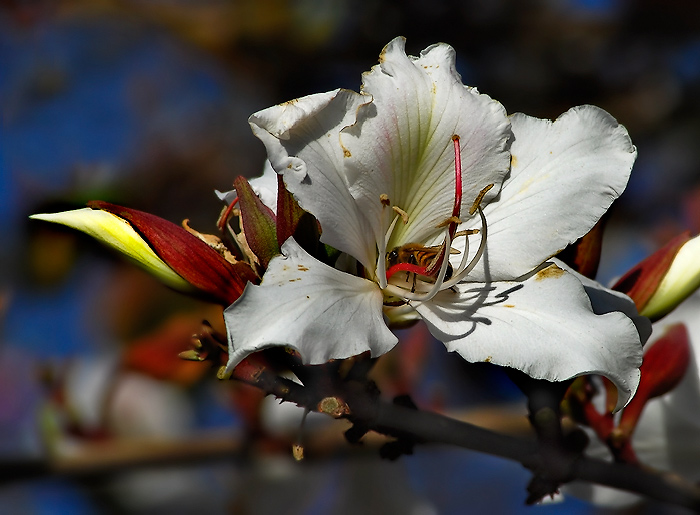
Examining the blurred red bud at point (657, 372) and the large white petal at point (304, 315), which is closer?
the large white petal at point (304, 315)

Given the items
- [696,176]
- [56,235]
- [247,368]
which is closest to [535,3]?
[696,176]

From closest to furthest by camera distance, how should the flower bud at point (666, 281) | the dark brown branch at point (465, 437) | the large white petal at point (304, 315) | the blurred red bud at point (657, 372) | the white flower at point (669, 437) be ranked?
the large white petal at point (304, 315)
the dark brown branch at point (465, 437)
the flower bud at point (666, 281)
the blurred red bud at point (657, 372)
the white flower at point (669, 437)

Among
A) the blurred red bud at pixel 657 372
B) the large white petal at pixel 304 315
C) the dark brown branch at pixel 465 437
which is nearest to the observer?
the large white petal at pixel 304 315

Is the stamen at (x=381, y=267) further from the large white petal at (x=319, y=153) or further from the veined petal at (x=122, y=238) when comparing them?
the veined petal at (x=122, y=238)

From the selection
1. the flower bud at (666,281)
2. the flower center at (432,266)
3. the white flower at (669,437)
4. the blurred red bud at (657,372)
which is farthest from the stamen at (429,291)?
the white flower at (669,437)

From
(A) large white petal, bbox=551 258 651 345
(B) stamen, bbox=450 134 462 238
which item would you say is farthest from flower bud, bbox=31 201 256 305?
(A) large white petal, bbox=551 258 651 345

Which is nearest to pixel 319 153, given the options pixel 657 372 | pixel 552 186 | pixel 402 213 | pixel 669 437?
pixel 402 213

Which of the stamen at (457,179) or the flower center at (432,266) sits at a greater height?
the stamen at (457,179)

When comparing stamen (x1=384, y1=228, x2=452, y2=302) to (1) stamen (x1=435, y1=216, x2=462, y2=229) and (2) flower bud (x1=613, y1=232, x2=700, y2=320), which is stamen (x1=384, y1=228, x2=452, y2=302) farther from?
(2) flower bud (x1=613, y1=232, x2=700, y2=320)
